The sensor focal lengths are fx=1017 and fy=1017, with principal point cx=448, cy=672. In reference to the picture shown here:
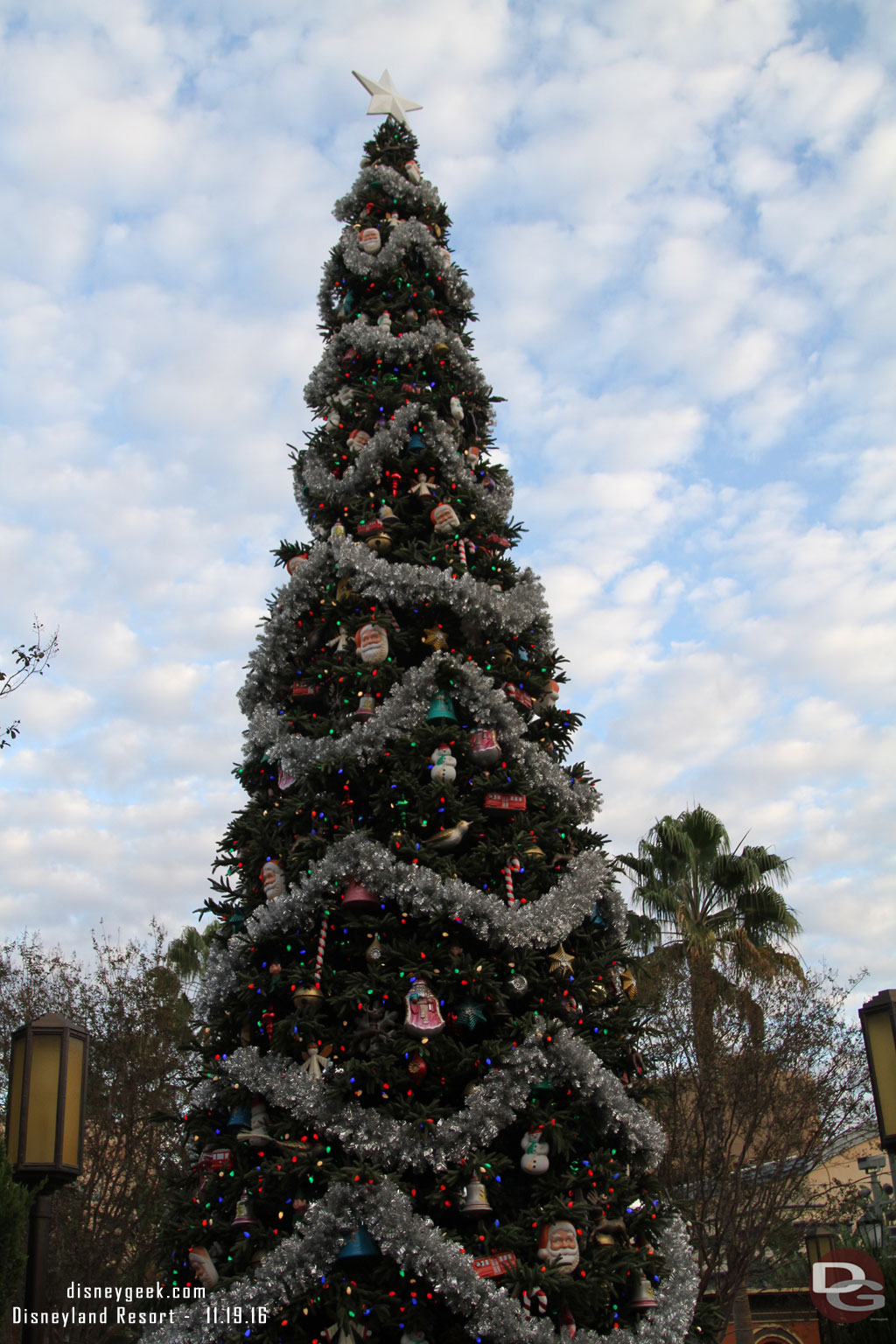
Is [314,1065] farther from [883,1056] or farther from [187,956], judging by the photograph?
[187,956]

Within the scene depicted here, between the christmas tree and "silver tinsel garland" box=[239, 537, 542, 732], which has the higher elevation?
"silver tinsel garland" box=[239, 537, 542, 732]

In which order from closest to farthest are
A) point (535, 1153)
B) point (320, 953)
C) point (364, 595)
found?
point (535, 1153) < point (320, 953) < point (364, 595)

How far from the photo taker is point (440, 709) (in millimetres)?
7121

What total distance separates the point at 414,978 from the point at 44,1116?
8.03 ft

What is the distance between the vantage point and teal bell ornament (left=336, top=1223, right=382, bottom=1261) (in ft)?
18.2

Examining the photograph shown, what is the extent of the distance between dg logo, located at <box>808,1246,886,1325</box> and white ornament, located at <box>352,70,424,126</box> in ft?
36.0

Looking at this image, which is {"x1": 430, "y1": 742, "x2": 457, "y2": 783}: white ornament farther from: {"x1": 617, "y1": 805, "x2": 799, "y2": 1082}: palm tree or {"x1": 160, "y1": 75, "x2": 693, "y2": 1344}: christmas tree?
{"x1": 617, "y1": 805, "x2": 799, "y2": 1082}: palm tree

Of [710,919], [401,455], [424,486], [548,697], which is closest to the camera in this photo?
[548,697]

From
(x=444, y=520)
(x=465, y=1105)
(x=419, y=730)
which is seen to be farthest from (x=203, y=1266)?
(x=444, y=520)

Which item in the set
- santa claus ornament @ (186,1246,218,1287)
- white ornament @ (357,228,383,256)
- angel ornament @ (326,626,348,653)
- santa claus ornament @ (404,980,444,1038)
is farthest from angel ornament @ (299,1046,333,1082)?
white ornament @ (357,228,383,256)

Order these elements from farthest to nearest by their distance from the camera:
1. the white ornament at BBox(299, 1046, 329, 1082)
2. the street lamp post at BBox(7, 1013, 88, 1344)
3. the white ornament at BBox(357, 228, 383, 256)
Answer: the white ornament at BBox(357, 228, 383, 256), the white ornament at BBox(299, 1046, 329, 1082), the street lamp post at BBox(7, 1013, 88, 1344)

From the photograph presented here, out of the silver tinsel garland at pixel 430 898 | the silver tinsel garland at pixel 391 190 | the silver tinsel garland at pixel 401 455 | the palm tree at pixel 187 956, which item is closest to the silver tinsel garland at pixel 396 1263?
the silver tinsel garland at pixel 430 898

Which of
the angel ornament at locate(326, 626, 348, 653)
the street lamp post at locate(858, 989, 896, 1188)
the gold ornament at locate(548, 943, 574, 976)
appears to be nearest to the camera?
the street lamp post at locate(858, 989, 896, 1188)

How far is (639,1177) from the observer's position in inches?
253
